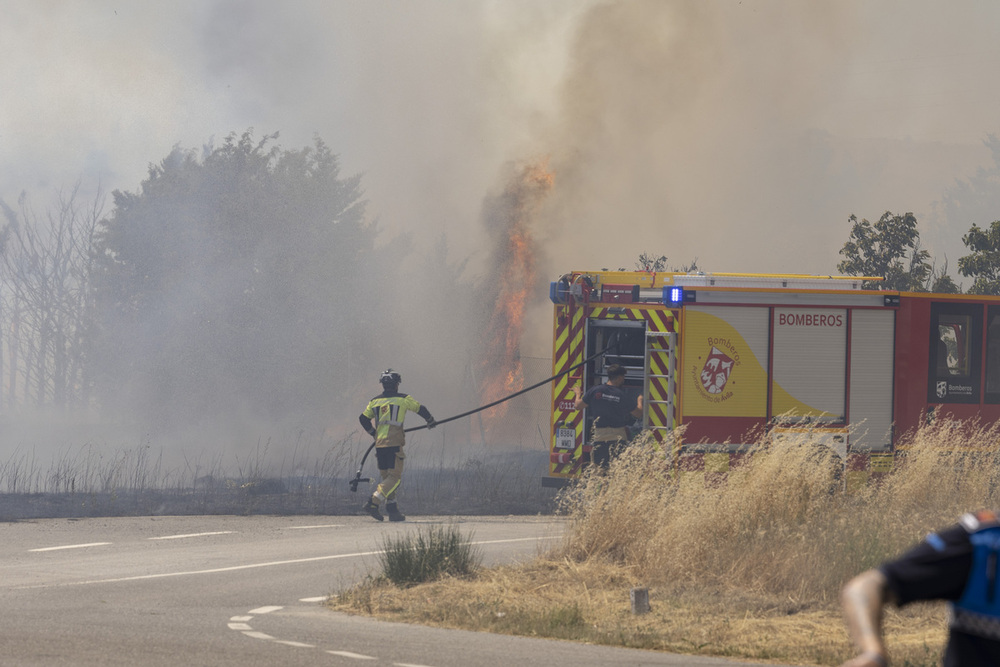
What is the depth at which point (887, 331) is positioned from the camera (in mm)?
14453

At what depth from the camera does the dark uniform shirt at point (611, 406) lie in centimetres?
1417

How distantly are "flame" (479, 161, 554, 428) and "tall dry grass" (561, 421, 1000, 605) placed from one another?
2237 cm

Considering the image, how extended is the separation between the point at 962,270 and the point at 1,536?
21.2 meters

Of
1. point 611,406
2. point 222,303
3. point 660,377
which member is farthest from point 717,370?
point 222,303

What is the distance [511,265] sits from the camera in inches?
1475

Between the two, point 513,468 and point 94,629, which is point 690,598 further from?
point 513,468

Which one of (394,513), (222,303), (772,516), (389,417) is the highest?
(222,303)

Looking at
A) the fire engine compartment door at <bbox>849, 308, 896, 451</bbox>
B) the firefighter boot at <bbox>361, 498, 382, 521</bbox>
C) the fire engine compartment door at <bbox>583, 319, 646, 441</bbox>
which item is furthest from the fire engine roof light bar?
the firefighter boot at <bbox>361, 498, 382, 521</bbox>

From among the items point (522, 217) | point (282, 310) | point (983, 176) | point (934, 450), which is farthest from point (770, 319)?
point (983, 176)

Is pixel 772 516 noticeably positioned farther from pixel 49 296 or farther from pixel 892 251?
pixel 49 296

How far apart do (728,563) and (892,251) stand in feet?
72.5

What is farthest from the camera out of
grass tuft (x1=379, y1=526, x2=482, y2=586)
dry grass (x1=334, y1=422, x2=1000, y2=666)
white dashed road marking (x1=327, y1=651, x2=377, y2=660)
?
grass tuft (x1=379, y1=526, x2=482, y2=586)

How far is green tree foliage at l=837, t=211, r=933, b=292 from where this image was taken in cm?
2981

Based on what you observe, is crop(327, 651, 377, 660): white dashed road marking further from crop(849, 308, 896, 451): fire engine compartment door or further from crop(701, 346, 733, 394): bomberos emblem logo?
crop(849, 308, 896, 451): fire engine compartment door
